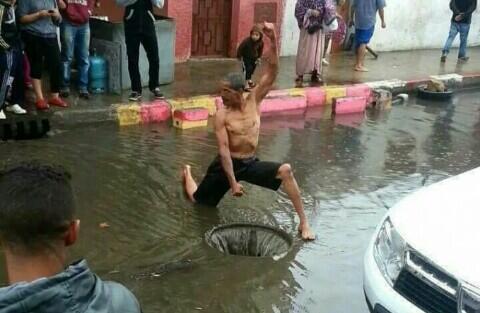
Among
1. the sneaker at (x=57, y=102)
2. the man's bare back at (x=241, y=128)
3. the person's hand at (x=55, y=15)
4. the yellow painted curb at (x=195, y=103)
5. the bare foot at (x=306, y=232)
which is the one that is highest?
the person's hand at (x=55, y=15)

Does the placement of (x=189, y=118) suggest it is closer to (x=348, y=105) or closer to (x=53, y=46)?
(x=53, y=46)

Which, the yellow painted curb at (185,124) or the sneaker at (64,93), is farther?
the sneaker at (64,93)

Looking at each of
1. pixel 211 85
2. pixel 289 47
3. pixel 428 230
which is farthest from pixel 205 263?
pixel 289 47

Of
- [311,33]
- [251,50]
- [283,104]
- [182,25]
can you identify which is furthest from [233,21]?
[283,104]

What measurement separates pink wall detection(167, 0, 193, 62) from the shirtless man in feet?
19.3

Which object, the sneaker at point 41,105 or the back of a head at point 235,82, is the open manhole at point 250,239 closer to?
the back of a head at point 235,82

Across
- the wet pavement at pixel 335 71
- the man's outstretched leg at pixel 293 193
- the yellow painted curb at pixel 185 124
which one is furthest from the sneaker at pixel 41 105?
the man's outstretched leg at pixel 293 193

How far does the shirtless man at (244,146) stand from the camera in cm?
595

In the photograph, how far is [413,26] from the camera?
15789 millimetres

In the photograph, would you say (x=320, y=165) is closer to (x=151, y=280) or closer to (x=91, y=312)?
(x=151, y=280)

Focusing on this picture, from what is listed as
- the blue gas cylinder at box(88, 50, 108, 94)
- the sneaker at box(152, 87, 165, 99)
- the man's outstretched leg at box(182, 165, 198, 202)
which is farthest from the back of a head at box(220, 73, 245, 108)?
the blue gas cylinder at box(88, 50, 108, 94)

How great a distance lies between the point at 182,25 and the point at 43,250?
10132 millimetres

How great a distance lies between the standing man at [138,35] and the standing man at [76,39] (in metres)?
0.49

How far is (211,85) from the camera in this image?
10789mm
